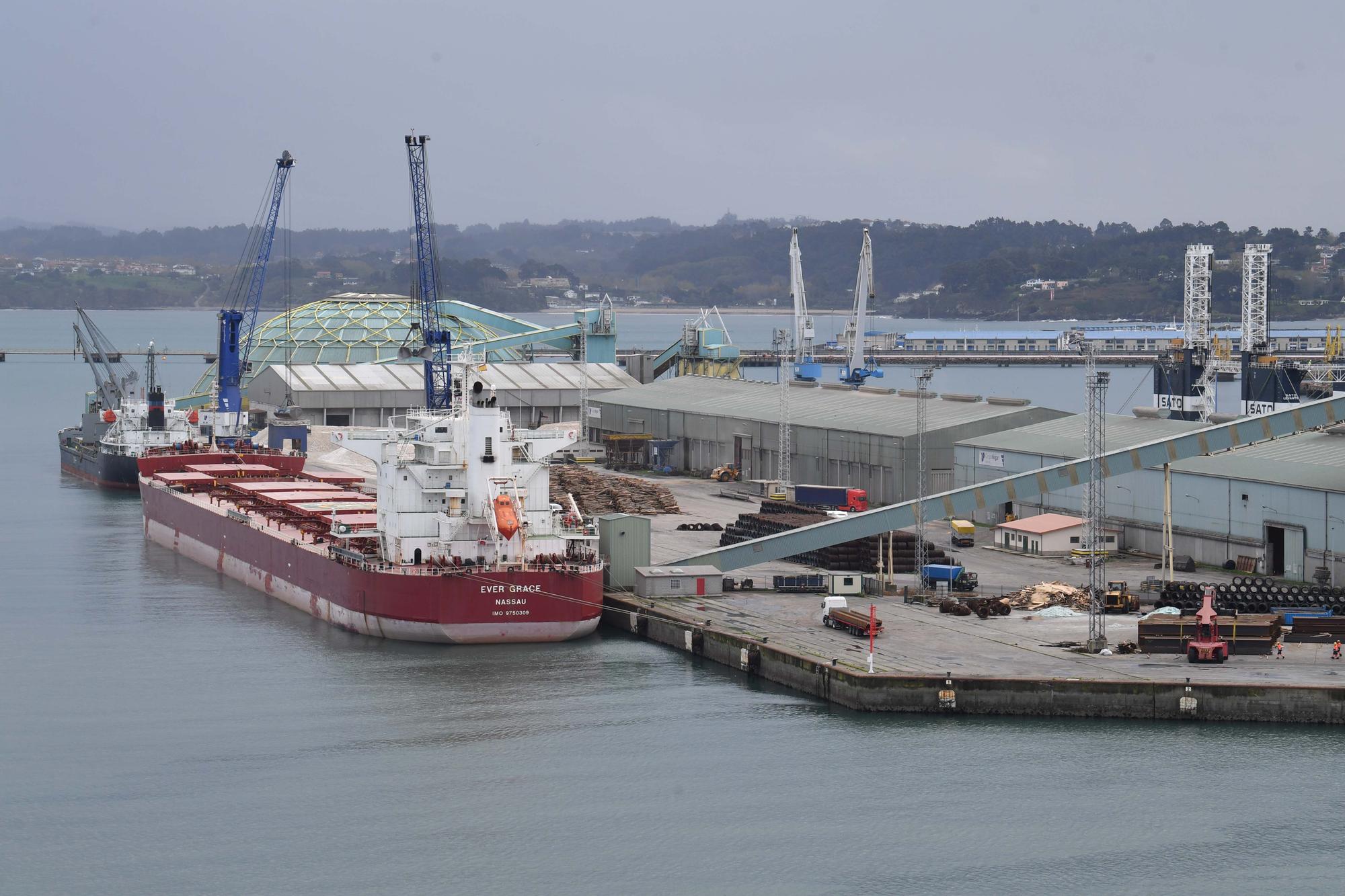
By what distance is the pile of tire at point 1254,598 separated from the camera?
1789 inches

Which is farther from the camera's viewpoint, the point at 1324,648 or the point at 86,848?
the point at 1324,648

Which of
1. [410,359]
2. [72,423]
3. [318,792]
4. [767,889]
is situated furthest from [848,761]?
[72,423]

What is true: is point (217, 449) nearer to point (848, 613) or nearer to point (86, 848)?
point (848, 613)

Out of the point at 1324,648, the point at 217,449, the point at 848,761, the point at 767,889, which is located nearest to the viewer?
the point at 767,889

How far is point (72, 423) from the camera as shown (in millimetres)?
145625

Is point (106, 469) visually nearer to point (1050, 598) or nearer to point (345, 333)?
point (345, 333)

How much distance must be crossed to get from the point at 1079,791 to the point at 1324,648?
11393 millimetres

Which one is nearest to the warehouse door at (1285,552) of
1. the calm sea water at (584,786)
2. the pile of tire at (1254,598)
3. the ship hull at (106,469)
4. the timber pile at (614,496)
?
the pile of tire at (1254,598)

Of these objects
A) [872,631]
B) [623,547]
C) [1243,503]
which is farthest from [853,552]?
[872,631]

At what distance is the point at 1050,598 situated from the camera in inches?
1905

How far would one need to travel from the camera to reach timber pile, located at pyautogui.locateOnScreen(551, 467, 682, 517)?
71000 mm

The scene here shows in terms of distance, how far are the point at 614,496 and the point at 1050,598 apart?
27.3 metres

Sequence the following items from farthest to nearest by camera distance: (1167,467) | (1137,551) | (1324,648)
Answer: (1137,551)
(1167,467)
(1324,648)

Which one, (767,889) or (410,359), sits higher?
(410,359)
